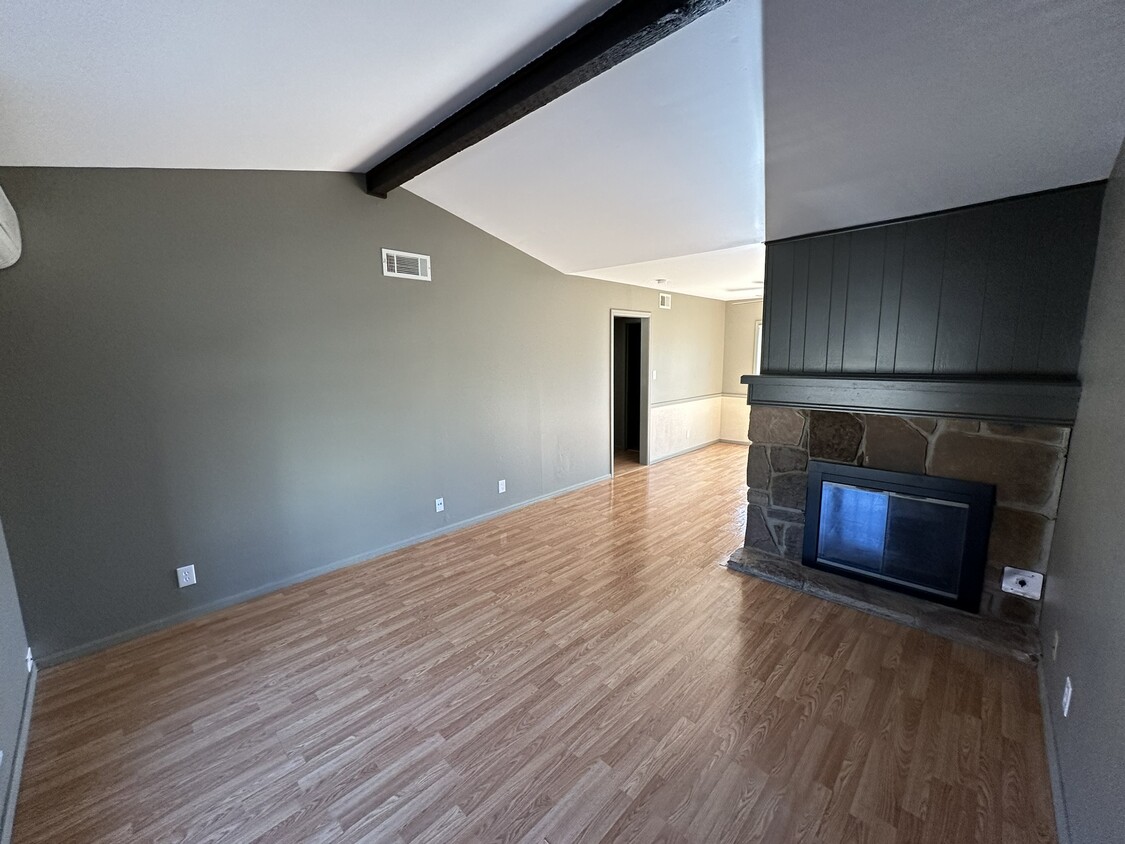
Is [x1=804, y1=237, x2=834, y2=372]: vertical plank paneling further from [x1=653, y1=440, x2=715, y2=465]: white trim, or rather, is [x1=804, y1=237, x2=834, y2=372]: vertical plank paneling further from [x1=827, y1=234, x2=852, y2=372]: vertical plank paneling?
[x1=653, y1=440, x2=715, y2=465]: white trim

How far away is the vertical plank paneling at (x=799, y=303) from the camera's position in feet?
9.42

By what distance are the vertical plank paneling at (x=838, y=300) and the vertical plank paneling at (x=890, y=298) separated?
0.63 ft

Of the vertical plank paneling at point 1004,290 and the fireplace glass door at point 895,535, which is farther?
the fireplace glass door at point 895,535

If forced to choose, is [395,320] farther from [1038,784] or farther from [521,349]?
[1038,784]

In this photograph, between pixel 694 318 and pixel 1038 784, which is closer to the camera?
pixel 1038 784

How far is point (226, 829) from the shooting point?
1.46 metres

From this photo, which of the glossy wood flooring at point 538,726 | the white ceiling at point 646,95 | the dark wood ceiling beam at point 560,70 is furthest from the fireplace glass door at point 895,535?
the dark wood ceiling beam at point 560,70

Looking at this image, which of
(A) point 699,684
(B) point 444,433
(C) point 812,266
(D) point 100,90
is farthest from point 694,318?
(D) point 100,90

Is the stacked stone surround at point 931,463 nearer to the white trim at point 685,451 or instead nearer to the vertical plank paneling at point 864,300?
the vertical plank paneling at point 864,300

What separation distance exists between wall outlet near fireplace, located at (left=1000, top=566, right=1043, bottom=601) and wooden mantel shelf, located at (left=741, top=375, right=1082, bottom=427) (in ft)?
2.60

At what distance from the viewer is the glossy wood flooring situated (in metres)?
1.48

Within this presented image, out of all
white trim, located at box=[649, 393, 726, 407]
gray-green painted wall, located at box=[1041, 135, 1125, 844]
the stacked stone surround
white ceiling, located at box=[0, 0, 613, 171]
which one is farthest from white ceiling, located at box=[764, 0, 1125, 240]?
white trim, located at box=[649, 393, 726, 407]

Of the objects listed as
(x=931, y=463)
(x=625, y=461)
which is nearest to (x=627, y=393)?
(x=625, y=461)

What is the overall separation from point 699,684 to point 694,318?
5.54 metres
